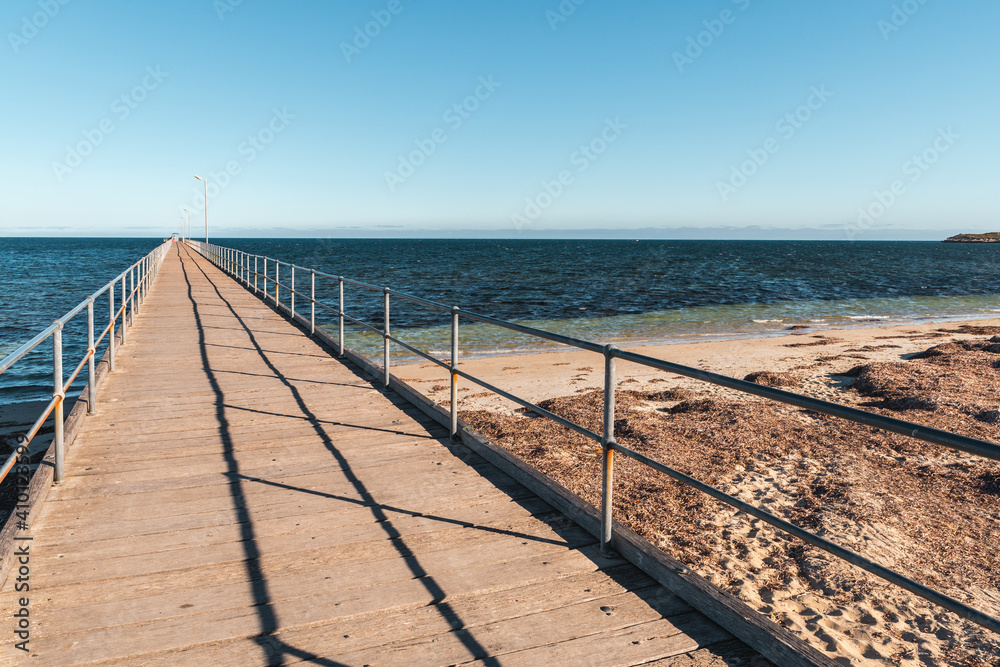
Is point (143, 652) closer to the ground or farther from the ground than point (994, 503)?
farther from the ground

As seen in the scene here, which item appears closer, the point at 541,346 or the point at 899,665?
the point at 899,665

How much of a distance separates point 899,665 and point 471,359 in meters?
12.3

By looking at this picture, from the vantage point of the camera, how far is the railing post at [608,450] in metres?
3.22

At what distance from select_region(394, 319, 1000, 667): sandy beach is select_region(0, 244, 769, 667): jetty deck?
1.90 meters

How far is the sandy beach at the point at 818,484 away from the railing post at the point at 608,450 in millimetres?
1745

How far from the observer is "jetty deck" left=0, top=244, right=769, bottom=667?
256 centimetres

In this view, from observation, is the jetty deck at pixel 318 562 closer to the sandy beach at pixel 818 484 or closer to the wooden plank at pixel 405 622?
the wooden plank at pixel 405 622

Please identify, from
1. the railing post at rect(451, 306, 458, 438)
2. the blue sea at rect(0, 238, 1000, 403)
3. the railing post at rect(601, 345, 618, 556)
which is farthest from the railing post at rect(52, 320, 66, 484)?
the blue sea at rect(0, 238, 1000, 403)

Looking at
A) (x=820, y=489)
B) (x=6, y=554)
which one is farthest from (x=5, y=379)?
(x=820, y=489)

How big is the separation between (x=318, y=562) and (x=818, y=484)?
544 centimetres

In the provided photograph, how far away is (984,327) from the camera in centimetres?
2139

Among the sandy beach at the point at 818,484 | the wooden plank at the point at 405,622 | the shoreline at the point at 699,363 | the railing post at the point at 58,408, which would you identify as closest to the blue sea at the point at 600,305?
the shoreline at the point at 699,363

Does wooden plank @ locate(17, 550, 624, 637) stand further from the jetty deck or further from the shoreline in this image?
the shoreline

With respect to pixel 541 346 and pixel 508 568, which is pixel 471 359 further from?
pixel 508 568
